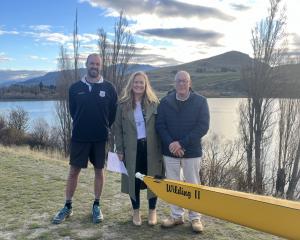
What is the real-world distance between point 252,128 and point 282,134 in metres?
1.40

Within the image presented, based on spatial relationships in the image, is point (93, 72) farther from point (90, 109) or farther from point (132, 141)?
point (132, 141)

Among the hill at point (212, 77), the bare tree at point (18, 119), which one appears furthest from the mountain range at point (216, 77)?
the bare tree at point (18, 119)

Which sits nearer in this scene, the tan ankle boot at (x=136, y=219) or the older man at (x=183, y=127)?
the older man at (x=183, y=127)

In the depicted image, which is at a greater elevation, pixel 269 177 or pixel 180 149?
pixel 180 149

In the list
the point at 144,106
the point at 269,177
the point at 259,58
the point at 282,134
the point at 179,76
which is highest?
the point at 259,58

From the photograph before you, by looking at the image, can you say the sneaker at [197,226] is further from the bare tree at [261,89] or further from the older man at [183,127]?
the bare tree at [261,89]

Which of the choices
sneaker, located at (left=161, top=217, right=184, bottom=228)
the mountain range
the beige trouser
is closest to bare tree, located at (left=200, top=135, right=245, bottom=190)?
the mountain range

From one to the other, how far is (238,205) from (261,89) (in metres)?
15.1

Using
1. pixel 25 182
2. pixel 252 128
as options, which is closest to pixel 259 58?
pixel 252 128

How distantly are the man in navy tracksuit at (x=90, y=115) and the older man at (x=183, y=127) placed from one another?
2.29ft

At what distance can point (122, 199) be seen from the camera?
6172 mm

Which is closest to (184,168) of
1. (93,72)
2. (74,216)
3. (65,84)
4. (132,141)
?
(132,141)

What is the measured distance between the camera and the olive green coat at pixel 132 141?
462 centimetres

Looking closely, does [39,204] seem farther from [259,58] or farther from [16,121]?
[16,121]
